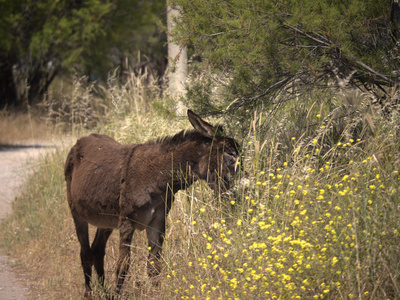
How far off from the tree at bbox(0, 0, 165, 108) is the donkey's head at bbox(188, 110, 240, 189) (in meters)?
13.6

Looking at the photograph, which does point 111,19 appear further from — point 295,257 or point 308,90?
point 295,257

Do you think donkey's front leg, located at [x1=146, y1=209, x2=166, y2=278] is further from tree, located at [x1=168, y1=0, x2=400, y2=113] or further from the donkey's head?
tree, located at [x1=168, y1=0, x2=400, y2=113]

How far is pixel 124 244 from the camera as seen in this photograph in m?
4.82

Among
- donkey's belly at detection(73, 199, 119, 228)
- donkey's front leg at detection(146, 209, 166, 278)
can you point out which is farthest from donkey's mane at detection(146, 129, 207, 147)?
donkey's belly at detection(73, 199, 119, 228)

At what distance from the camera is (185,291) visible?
4258 mm

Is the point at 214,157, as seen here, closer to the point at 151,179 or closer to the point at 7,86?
the point at 151,179

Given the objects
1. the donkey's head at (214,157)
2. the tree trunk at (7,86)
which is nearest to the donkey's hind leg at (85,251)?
the donkey's head at (214,157)

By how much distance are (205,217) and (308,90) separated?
6.01 feet

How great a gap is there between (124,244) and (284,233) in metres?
1.69

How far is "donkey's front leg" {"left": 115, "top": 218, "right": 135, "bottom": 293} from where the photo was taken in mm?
4820

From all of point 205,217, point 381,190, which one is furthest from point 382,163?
point 205,217

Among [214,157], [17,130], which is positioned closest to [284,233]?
[214,157]

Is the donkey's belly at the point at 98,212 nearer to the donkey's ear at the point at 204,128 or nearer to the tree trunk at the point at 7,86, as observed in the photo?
the donkey's ear at the point at 204,128

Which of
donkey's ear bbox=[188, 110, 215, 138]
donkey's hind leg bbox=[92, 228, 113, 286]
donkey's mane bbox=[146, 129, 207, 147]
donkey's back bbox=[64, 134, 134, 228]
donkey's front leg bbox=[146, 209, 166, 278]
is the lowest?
donkey's hind leg bbox=[92, 228, 113, 286]
